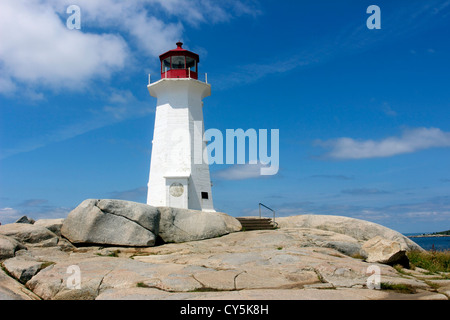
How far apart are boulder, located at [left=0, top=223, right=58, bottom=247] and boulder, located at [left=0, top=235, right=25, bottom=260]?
1.06 meters

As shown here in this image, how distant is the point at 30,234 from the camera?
14.4 metres

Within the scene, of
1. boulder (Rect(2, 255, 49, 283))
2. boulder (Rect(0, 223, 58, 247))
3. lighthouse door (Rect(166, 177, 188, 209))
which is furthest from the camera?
lighthouse door (Rect(166, 177, 188, 209))

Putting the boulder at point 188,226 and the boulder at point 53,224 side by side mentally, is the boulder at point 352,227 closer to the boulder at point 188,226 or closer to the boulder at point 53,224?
the boulder at point 188,226

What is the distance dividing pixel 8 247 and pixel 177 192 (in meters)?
11.1

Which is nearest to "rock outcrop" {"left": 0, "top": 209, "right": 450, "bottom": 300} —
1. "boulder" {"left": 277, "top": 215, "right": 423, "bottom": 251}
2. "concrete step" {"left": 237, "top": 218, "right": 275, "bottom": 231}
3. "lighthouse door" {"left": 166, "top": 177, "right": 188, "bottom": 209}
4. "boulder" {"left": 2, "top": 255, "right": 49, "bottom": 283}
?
"boulder" {"left": 2, "top": 255, "right": 49, "bottom": 283}

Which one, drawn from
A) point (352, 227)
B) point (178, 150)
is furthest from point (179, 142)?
point (352, 227)

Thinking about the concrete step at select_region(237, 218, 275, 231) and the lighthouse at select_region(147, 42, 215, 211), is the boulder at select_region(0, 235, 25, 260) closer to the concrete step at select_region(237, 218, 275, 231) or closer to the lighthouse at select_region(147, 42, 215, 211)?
the lighthouse at select_region(147, 42, 215, 211)

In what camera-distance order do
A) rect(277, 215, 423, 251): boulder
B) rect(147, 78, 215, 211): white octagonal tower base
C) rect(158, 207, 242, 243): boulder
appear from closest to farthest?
rect(158, 207, 242, 243): boulder → rect(277, 215, 423, 251): boulder → rect(147, 78, 215, 211): white octagonal tower base

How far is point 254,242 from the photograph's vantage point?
16344 millimetres

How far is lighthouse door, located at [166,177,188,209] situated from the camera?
22.3 m

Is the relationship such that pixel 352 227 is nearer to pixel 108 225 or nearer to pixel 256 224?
pixel 256 224

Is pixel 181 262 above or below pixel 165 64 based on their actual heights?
below
